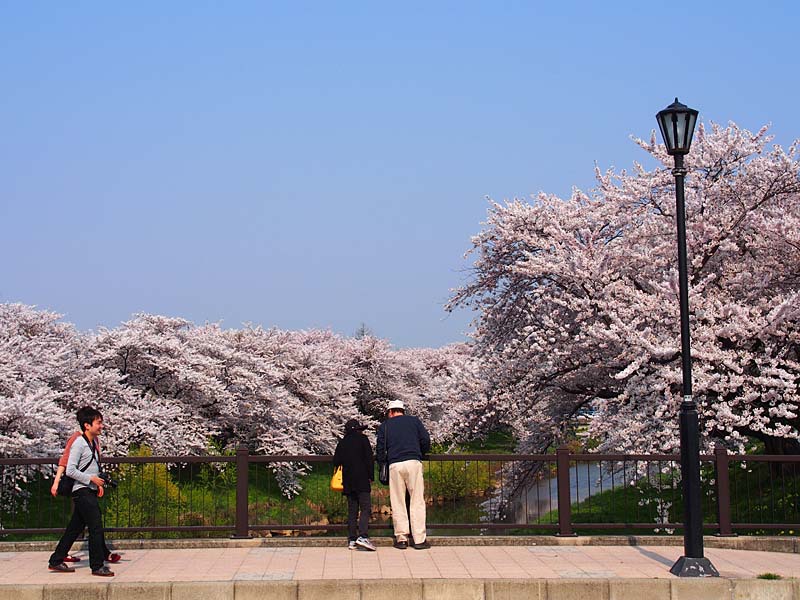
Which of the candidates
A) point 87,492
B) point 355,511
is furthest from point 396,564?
point 87,492

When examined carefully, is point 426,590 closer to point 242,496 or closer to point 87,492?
point 87,492

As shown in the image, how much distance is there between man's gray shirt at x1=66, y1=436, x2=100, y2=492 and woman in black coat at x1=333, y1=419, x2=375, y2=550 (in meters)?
3.35

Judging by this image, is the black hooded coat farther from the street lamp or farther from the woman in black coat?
the street lamp

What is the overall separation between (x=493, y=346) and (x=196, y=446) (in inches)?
430

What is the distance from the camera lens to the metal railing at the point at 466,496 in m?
13.9

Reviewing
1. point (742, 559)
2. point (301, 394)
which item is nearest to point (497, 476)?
point (301, 394)

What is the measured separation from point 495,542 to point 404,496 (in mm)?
1544

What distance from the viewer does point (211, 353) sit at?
35312 millimetres

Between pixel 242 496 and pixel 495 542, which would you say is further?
pixel 242 496

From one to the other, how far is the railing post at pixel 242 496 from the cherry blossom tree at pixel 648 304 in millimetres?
7781

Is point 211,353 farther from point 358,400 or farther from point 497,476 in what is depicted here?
point 358,400

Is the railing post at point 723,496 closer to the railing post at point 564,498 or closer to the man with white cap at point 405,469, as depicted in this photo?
the railing post at point 564,498

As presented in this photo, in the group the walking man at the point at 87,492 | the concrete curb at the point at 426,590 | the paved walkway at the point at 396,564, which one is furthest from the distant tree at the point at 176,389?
the concrete curb at the point at 426,590

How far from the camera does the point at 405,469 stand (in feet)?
42.3
